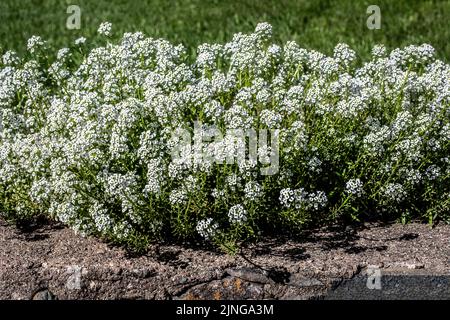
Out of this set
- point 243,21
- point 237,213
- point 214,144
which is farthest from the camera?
point 243,21

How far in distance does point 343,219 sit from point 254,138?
2.69 feet

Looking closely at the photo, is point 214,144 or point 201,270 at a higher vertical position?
point 214,144

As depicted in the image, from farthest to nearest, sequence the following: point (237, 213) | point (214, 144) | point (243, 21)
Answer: point (243, 21)
point (214, 144)
point (237, 213)

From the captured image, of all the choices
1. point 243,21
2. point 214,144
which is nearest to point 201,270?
point 214,144

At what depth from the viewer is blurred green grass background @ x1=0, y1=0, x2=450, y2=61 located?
7.26 meters

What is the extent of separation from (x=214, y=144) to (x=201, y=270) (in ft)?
2.19

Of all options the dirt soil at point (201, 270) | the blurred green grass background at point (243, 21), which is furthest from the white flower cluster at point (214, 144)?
the blurred green grass background at point (243, 21)

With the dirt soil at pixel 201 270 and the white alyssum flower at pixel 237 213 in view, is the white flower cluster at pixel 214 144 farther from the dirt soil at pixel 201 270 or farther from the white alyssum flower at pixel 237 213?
the dirt soil at pixel 201 270

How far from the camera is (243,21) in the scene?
7.76 metres

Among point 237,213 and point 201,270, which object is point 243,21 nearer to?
point 237,213

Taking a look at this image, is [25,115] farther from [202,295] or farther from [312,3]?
[312,3]

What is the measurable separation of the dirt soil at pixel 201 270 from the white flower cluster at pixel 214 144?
0.16 metres

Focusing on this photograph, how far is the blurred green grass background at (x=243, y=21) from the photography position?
7.26 m

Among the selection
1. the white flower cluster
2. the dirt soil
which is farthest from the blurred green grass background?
the dirt soil
